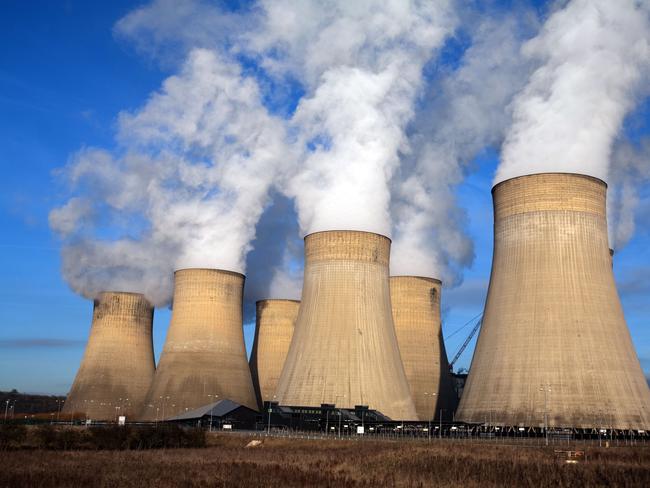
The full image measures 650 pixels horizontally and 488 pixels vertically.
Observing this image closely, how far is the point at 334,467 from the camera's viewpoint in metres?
15.8

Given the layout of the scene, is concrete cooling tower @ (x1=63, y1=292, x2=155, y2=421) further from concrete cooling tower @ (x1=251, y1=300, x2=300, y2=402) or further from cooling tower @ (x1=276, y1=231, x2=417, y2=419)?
cooling tower @ (x1=276, y1=231, x2=417, y2=419)

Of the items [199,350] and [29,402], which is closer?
[199,350]

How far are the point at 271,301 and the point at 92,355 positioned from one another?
8615 mm

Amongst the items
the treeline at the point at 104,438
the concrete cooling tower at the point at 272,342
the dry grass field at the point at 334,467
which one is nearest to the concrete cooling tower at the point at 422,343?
the concrete cooling tower at the point at 272,342

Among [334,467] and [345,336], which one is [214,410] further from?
[334,467]

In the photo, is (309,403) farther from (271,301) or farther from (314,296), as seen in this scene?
(271,301)

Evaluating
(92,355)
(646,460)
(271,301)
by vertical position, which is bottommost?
(646,460)

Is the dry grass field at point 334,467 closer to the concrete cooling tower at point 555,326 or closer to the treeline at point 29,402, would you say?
the concrete cooling tower at point 555,326

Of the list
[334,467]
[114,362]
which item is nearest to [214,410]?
[114,362]

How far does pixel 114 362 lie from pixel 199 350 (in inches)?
263

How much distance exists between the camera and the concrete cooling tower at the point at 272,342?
121 feet

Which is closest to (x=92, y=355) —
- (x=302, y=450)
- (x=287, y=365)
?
(x=287, y=365)

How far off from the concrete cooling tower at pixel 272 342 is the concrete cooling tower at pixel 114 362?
524 cm

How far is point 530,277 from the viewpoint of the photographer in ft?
72.5
